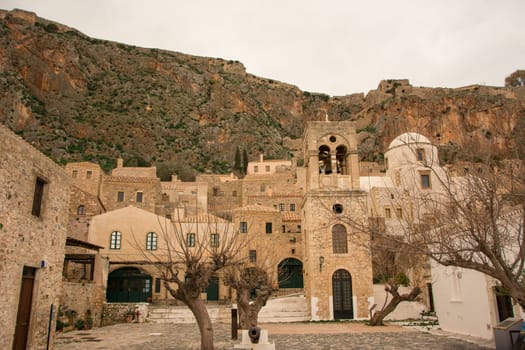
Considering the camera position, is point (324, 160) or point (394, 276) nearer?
point (394, 276)

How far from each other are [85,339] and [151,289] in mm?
13544

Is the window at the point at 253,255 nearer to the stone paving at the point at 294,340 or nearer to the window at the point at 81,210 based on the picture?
the stone paving at the point at 294,340

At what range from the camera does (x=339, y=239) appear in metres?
24.5

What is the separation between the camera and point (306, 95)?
12275cm

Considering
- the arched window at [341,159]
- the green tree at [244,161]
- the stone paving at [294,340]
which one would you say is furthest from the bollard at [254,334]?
the green tree at [244,161]

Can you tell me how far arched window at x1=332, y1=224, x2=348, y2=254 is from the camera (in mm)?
24312

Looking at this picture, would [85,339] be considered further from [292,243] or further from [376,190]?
[376,190]

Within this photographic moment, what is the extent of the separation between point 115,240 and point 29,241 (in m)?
19.4

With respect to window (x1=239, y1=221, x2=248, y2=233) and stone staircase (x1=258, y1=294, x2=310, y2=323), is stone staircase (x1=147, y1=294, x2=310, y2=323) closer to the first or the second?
stone staircase (x1=258, y1=294, x2=310, y2=323)

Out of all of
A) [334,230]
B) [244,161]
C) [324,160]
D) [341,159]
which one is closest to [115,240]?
[334,230]

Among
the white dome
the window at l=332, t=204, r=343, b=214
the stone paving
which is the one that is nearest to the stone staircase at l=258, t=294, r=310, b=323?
the stone paving

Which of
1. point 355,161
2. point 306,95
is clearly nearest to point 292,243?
point 355,161

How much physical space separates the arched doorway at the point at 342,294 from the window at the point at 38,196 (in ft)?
55.9

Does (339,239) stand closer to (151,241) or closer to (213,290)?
(213,290)
